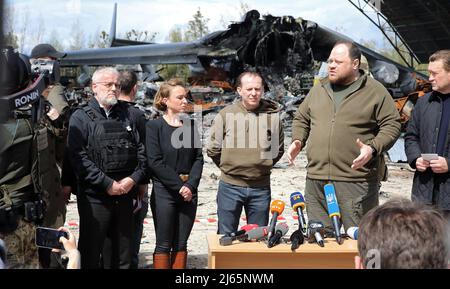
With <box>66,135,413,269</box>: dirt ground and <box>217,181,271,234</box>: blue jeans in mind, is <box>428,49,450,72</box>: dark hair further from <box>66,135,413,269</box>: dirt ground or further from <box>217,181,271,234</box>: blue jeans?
<box>217,181,271,234</box>: blue jeans

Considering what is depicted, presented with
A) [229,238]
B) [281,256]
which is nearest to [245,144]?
[229,238]

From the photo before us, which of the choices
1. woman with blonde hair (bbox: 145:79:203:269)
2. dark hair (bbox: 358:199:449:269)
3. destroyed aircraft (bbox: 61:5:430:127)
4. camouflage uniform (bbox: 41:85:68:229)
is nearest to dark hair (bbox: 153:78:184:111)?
woman with blonde hair (bbox: 145:79:203:269)

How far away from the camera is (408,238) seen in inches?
62.4

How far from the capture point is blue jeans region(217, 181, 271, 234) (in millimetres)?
4348

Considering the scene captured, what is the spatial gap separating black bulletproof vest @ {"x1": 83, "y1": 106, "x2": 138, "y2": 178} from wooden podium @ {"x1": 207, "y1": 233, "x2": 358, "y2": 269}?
1051mm

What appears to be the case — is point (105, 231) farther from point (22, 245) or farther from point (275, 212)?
point (275, 212)

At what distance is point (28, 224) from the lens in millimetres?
3236

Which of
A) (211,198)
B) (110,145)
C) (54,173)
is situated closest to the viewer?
(54,173)

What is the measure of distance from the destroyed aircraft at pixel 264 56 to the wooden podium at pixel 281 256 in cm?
1350

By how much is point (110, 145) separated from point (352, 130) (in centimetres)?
171

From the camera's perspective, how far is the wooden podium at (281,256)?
3154 millimetres
